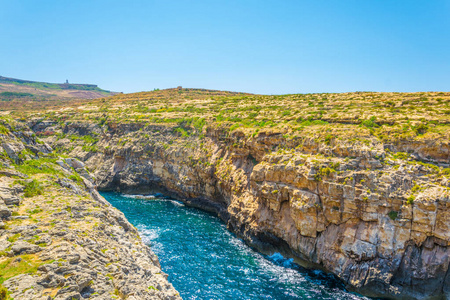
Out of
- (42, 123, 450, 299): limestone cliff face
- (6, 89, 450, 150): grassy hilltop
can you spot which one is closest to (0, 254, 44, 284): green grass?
(42, 123, 450, 299): limestone cliff face

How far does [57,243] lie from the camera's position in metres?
15.5

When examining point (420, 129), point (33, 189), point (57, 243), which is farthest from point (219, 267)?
point (420, 129)

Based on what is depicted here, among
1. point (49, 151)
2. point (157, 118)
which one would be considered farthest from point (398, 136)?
point (157, 118)

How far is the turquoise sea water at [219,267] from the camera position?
90.7 ft

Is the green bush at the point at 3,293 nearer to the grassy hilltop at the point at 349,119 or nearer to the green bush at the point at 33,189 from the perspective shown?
the green bush at the point at 33,189

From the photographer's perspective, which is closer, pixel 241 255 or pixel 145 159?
pixel 241 255

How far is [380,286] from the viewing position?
27.0m

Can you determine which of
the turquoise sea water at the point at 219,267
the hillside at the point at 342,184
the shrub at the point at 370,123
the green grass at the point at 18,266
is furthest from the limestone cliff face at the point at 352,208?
the green grass at the point at 18,266

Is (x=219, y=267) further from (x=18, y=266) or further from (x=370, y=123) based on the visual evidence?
(x=370, y=123)

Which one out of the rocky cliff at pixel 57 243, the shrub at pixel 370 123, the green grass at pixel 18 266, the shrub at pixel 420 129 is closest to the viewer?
the green grass at pixel 18 266

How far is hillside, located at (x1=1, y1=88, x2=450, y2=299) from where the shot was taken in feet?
86.3

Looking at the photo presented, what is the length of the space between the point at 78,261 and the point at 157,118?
191 feet

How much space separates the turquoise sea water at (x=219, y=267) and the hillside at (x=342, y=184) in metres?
1.99

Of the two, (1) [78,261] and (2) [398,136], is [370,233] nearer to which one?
(2) [398,136]
